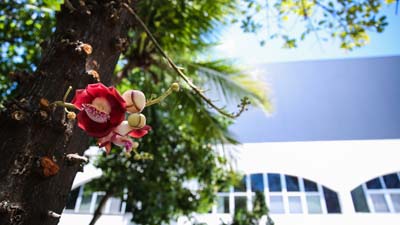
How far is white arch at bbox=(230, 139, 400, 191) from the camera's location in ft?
5.38

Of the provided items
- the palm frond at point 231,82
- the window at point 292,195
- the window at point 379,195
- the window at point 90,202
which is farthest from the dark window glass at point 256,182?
the window at point 90,202

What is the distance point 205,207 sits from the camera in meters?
2.72

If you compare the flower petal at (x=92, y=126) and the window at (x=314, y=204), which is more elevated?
the window at (x=314, y=204)

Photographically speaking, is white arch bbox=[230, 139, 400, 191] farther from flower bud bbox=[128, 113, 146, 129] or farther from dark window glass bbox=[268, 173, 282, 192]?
flower bud bbox=[128, 113, 146, 129]

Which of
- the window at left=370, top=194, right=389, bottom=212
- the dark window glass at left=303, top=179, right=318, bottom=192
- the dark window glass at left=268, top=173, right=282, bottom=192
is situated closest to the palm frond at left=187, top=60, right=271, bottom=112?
the dark window glass at left=268, top=173, right=282, bottom=192

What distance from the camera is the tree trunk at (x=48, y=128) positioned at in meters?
0.54

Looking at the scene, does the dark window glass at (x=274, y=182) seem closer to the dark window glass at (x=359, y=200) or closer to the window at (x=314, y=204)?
the window at (x=314, y=204)

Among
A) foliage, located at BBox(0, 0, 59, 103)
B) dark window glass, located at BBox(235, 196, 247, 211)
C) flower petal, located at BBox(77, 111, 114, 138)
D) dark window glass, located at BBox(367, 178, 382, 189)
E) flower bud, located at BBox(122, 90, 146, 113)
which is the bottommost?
flower petal, located at BBox(77, 111, 114, 138)

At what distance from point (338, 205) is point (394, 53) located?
43.4 inches

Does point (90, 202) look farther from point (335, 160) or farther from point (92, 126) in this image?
point (92, 126)

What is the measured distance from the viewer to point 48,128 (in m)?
0.62

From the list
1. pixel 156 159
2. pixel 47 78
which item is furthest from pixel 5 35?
pixel 47 78

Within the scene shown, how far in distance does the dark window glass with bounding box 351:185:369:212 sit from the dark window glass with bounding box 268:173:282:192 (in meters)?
0.52

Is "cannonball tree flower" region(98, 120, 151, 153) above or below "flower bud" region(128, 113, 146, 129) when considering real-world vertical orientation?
below
